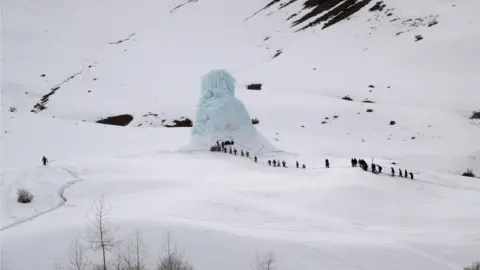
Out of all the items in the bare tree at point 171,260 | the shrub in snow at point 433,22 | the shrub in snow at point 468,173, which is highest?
the shrub in snow at point 433,22

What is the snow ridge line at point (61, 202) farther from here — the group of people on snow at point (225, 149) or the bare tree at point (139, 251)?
the group of people on snow at point (225, 149)

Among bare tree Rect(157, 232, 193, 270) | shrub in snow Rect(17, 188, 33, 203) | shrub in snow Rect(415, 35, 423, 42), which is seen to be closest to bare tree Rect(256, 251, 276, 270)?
bare tree Rect(157, 232, 193, 270)

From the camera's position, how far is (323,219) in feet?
51.2

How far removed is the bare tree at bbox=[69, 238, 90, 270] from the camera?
35.6 feet

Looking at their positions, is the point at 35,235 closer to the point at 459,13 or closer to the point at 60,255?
the point at 60,255

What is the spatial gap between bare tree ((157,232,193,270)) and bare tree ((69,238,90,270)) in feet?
5.71

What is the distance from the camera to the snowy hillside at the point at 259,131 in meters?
13.0

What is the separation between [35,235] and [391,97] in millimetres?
34750

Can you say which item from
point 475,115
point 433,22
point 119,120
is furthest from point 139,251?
point 433,22

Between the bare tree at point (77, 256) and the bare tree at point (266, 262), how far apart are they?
414cm

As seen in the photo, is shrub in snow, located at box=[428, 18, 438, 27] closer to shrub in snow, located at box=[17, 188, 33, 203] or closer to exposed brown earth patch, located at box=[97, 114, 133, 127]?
exposed brown earth patch, located at box=[97, 114, 133, 127]

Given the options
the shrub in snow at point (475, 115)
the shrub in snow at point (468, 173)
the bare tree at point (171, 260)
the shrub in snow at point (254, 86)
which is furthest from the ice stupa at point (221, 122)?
the shrub in snow at point (254, 86)

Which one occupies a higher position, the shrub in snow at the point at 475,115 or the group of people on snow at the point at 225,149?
the shrub in snow at the point at 475,115

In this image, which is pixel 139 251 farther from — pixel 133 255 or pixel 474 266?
pixel 474 266
